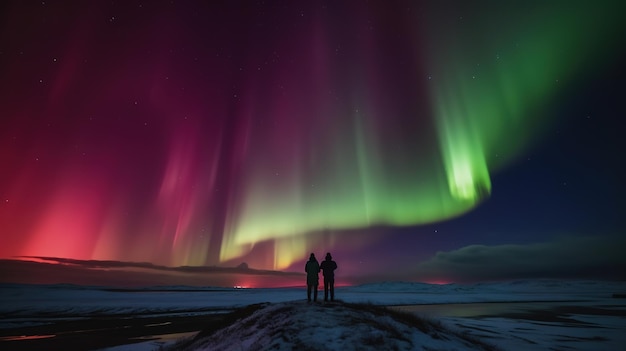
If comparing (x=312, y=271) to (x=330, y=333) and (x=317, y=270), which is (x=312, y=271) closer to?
(x=317, y=270)

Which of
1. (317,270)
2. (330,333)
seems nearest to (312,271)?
(317,270)

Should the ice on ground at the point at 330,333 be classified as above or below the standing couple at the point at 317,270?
below

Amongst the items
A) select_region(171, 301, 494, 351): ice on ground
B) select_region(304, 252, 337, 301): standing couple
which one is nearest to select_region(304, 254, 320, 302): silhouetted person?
select_region(304, 252, 337, 301): standing couple

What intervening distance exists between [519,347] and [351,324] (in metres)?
14.9

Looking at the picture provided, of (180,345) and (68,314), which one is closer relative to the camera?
(180,345)

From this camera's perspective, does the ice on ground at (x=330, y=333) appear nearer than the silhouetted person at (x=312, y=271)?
Yes

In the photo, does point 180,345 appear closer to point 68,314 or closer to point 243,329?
point 243,329

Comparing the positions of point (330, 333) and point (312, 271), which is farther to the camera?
point (312, 271)

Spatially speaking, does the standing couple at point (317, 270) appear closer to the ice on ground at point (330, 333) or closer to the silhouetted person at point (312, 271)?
the silhouetted person at point (312, 271)

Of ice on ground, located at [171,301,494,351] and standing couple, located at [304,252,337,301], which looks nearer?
ice on ground, located at [171,301,494,351]

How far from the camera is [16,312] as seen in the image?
2025 inches

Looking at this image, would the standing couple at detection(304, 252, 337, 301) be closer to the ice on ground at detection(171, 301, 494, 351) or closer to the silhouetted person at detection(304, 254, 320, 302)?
the silhouetted person at detection(304, 254, 320, 302)

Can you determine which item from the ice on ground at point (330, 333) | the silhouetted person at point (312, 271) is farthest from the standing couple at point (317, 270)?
the ice on ground at point (330, 333)

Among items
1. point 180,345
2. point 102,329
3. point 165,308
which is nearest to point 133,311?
point 165,308
